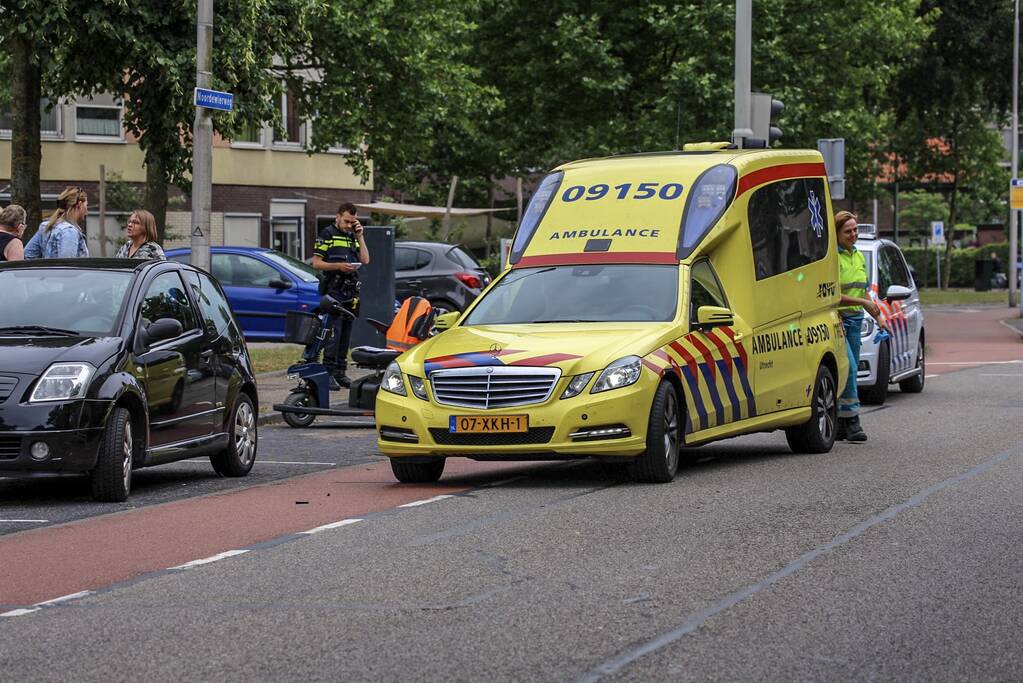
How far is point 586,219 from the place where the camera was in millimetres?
13391

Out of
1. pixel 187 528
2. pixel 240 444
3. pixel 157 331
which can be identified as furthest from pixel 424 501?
pixel 240 444

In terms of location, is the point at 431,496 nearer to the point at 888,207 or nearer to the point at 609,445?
the point at 609,445

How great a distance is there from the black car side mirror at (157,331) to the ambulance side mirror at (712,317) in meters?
3.45

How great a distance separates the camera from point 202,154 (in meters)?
20.0

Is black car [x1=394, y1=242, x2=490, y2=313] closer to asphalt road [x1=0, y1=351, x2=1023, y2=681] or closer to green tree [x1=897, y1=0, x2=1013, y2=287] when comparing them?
asphalt road [x1=0, y1=351, x2=1023, y2=681]

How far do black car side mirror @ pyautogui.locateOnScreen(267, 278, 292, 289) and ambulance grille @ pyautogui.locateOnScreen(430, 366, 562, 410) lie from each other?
1481 cm

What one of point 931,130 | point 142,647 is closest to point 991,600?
point 142,647

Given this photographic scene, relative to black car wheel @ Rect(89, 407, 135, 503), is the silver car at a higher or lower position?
higher

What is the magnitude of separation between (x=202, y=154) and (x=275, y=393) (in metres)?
2.71

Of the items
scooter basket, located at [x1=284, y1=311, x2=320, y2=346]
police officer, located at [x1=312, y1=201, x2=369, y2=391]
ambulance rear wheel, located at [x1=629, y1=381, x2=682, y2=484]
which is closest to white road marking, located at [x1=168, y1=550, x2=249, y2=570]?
ambulance rear wheel, located at [x1=629, y1=381, x2=682, y2=484]

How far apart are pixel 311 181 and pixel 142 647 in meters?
46.5

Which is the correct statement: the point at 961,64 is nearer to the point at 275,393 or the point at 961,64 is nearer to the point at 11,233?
the point at 275,393

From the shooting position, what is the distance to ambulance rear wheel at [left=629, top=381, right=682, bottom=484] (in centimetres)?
1159

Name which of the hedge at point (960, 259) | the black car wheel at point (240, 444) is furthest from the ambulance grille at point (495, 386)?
the hedge at point (960, 259)
